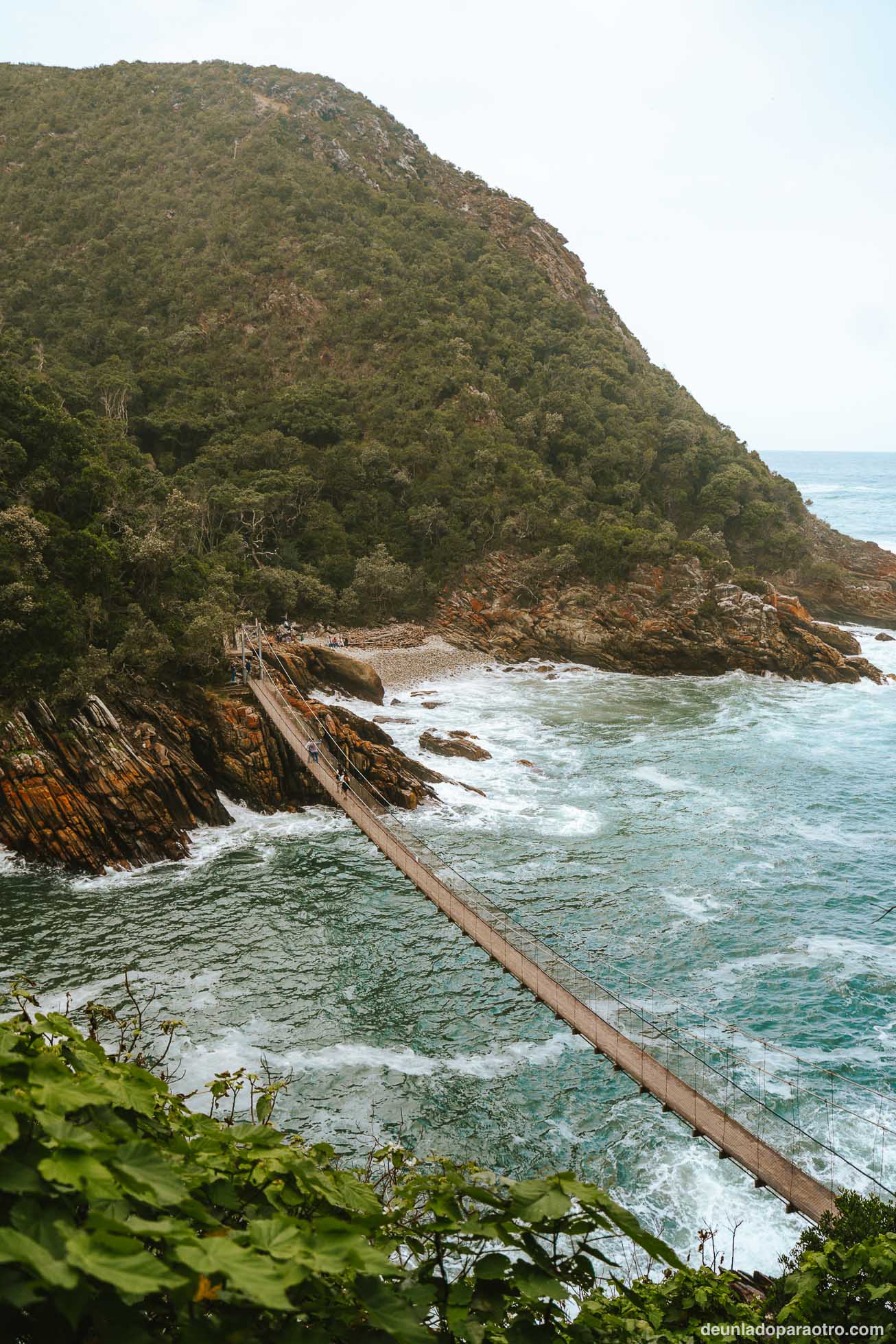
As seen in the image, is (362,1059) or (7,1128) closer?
(7,1128)

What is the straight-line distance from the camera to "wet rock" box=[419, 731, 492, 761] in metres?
27.1

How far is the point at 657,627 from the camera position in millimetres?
38781

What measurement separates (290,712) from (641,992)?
12070 millimetres

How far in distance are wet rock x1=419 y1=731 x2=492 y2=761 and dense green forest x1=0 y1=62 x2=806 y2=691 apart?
7.94 meters

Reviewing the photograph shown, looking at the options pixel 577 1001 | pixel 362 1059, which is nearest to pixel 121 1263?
pixel 577 1001

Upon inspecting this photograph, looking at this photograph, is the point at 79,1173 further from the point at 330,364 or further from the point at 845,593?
the point at 330,364

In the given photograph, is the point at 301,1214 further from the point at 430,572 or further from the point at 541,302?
the point at 541,302

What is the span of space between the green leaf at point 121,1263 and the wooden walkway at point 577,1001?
26.4 ft

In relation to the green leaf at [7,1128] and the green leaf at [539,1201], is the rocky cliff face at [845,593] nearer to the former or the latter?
the green leaf at [539,1201]

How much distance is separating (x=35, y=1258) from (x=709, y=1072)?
30.9 feet

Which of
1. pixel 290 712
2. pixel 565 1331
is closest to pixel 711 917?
pixel 290 712

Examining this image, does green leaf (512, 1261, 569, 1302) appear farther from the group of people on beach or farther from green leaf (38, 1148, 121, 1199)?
the group of people on beach

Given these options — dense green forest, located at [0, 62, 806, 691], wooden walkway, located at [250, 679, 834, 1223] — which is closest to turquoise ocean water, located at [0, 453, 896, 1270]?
wooden walkway, located at [250, 679, 834, 1223]

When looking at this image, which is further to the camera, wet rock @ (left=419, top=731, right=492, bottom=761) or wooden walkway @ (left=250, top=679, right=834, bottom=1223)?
wet rock @ (left=419, top=731, right=492, bottom=761)
